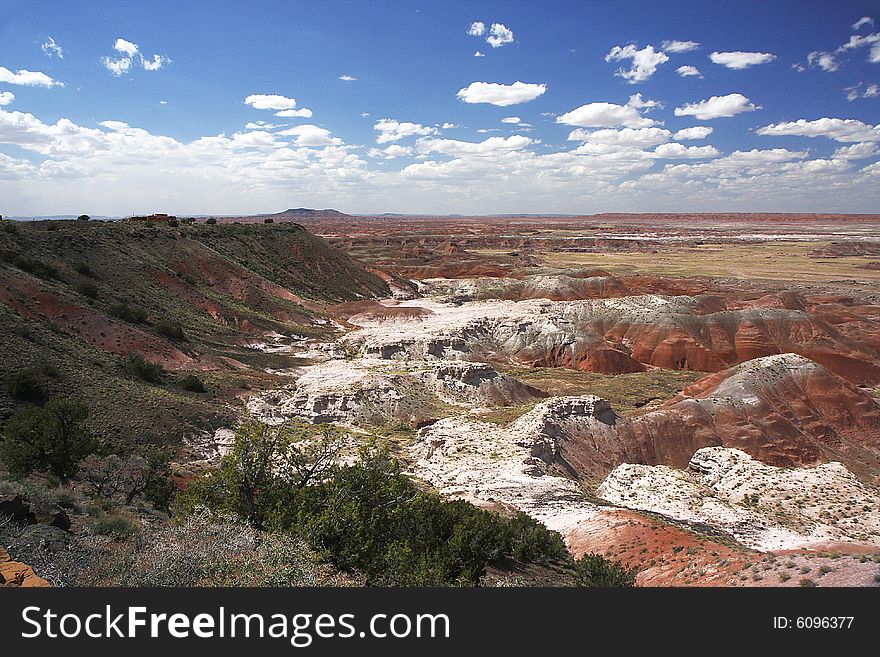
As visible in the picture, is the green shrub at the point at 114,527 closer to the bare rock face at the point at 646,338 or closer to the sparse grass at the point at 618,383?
the sparse grass at the point at 618,383

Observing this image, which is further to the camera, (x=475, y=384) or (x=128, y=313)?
(x=128, y=313)

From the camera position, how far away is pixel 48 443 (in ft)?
56.7

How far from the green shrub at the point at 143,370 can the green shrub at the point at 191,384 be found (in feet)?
4.09

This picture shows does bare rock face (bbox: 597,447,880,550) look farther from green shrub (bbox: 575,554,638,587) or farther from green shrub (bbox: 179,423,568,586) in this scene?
green shrub (bbox: 179,423,568,586)

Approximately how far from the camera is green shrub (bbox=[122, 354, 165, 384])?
3054cm

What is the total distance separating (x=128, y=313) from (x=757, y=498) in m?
44.3

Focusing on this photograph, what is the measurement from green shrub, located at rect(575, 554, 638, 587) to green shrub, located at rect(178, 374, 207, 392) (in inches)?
1005

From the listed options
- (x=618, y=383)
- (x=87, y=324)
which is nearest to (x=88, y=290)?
(x=87, y=324)

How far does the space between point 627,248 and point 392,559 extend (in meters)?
177

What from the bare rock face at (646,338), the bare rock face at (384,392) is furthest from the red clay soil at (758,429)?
the bare rock face at (646,338)

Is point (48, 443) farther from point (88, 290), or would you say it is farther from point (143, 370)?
point (88, 290)

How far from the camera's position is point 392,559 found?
11.9m

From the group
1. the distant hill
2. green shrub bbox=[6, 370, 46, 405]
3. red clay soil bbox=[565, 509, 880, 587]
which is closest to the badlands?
red clay soil bbox=[565, 509, 880, 587]

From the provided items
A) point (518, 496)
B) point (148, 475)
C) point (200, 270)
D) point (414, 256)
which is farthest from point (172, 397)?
point (414, 256)
